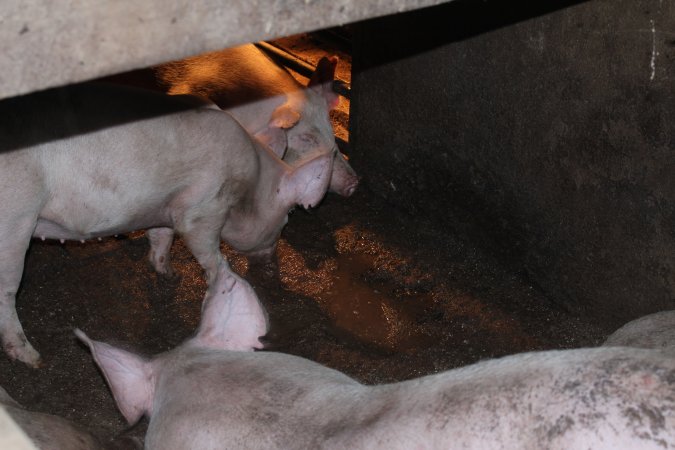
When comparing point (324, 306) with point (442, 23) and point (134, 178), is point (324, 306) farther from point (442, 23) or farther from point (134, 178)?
point (442, 23)

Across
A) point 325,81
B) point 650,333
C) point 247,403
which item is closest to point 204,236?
point 325,81

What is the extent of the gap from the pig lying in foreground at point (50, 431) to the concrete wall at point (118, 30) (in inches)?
58.0

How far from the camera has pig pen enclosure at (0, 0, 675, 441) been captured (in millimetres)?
4258

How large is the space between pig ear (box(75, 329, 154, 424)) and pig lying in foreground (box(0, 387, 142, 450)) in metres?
0.36

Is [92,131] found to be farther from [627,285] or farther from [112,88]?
[627,285]

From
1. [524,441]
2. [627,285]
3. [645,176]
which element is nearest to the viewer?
[524,441]

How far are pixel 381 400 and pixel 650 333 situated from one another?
1.20 metres

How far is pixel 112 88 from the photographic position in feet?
14.4

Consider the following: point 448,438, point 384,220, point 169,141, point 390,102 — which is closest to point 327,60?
point 390,102

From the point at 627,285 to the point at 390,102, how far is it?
6.39 ft

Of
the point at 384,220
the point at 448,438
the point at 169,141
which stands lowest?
the point at 384,220

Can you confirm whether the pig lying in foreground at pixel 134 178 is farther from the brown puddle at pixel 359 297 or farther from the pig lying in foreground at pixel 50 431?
the pig lying in foreground at pixel 50 431

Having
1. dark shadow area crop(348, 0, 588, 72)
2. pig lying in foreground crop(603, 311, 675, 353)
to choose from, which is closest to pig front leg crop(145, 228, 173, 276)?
dark shadow area crop(348, 0, 588, 72)

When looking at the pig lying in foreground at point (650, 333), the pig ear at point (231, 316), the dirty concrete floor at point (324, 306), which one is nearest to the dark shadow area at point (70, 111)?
the dirty concrete floor at point (324, 306)
